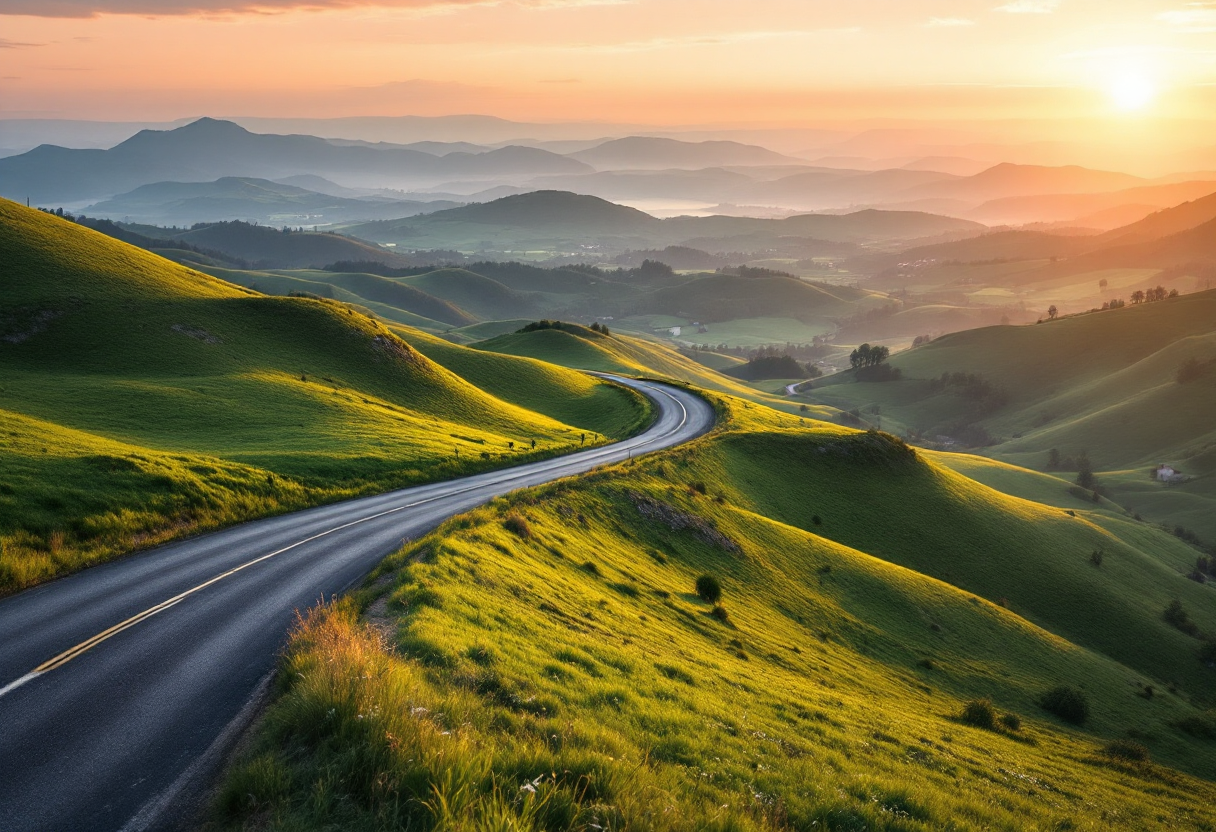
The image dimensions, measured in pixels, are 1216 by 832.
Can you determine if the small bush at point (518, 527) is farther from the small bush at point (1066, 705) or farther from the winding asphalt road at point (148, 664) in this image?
the small bush at point (1066, 705)

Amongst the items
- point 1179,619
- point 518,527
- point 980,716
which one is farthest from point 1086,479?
point 518,527

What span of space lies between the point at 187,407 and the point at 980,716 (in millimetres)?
64288

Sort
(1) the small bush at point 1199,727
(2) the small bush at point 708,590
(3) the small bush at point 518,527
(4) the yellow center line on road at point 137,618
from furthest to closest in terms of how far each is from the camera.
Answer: (1) the small bush at point 1199,727 → (2) the small bush at point 708,590 → (3) the small bush at point 518,527 → (4) the yellow center line on road at point 137,618

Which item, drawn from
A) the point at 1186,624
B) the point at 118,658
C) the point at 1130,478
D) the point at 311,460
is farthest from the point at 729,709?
the point at 1130,478

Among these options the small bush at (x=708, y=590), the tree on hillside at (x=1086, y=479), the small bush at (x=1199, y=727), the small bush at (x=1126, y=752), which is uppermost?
the small bush at (x=708, y=590)

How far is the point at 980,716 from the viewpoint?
1420 inches

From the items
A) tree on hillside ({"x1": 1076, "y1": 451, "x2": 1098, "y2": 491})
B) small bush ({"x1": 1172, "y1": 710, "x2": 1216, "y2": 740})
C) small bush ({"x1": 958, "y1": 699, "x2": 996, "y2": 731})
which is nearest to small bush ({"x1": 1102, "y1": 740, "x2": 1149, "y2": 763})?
small bush ({"x1": 958, "y1": 699, "x2": 996, "y2": 731})

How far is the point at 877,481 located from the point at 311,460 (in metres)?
63.3

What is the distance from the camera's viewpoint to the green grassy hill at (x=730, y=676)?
387 inches

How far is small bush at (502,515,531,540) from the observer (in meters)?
34.0

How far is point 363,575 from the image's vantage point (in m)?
27.4

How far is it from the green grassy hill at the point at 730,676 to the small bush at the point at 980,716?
0.18 m

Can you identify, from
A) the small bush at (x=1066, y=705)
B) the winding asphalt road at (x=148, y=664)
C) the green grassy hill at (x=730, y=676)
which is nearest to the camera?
the green grassy hill at (x=730, y=676)

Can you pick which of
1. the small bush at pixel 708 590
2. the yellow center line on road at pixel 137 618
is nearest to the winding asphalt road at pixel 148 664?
the yellow center line on road at pixel 137 618
